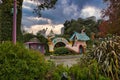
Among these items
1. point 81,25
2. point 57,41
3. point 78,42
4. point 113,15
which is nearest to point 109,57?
point 113,15

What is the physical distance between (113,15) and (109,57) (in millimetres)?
18462

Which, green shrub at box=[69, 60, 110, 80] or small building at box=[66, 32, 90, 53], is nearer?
green shrub at box=[69, 60, 110, 80]

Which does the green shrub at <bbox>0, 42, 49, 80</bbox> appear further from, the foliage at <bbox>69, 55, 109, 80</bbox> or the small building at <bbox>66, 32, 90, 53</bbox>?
the small building at <bbox>66, 32, 90, 53</bbox>

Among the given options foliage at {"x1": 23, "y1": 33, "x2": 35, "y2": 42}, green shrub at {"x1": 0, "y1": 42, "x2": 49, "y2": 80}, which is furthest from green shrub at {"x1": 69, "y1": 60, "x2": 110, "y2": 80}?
foliage at {"x1": 23, "y1": 33, "x2": 35, "y2": 42}

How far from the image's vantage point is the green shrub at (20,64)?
7.95 meters

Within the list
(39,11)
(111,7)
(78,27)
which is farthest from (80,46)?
(78,27)

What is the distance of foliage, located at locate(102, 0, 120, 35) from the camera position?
2650cm

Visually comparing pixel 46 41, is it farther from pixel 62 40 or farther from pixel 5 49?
pixel 5 49

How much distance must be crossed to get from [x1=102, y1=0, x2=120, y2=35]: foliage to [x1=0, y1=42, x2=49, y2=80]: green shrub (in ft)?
61.6

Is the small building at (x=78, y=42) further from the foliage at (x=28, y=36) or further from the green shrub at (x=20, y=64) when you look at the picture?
the green shrub at (x=20, y=64)

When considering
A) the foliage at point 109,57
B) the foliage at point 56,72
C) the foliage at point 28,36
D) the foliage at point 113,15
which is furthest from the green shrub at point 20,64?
the foliage at point 28,36

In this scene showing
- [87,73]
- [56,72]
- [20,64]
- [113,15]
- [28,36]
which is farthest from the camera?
[28,36]

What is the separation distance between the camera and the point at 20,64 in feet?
26.3

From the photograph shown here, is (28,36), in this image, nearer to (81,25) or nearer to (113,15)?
(113,15)
